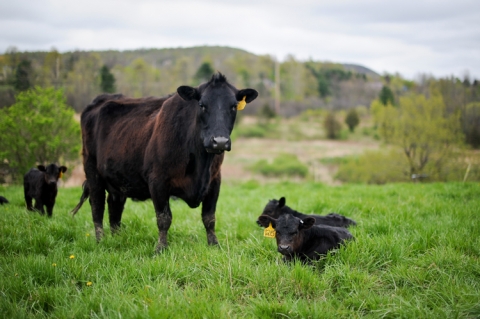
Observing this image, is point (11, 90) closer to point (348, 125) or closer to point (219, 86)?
point (219, 86)

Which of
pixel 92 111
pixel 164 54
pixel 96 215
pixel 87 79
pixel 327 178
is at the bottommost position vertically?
pixel 327 178

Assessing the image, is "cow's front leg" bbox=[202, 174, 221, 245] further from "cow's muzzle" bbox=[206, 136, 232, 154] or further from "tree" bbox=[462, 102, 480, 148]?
"tree" bbox=[462, 102, 480, 148]

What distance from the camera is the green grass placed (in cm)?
354

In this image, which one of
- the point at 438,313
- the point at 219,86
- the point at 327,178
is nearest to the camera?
the point at 438,313

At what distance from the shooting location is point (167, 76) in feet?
189

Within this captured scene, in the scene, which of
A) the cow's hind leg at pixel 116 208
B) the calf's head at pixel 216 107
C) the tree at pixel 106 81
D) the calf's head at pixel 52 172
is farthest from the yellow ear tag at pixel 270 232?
the tree at pixel 106 81

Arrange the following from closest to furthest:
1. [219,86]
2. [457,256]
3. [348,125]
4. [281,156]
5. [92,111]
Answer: [457,256], [219,86], [92,111], [281,156], [348,125]

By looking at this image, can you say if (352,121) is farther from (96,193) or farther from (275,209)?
(96,193)

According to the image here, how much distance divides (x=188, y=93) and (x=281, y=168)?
30205mm

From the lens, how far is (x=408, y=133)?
27.1 metres

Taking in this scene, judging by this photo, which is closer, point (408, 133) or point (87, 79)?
point (87, 79)

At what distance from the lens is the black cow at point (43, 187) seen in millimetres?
8180

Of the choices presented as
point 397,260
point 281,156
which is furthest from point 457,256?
point 281,156

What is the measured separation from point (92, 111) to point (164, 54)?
3343 inches
